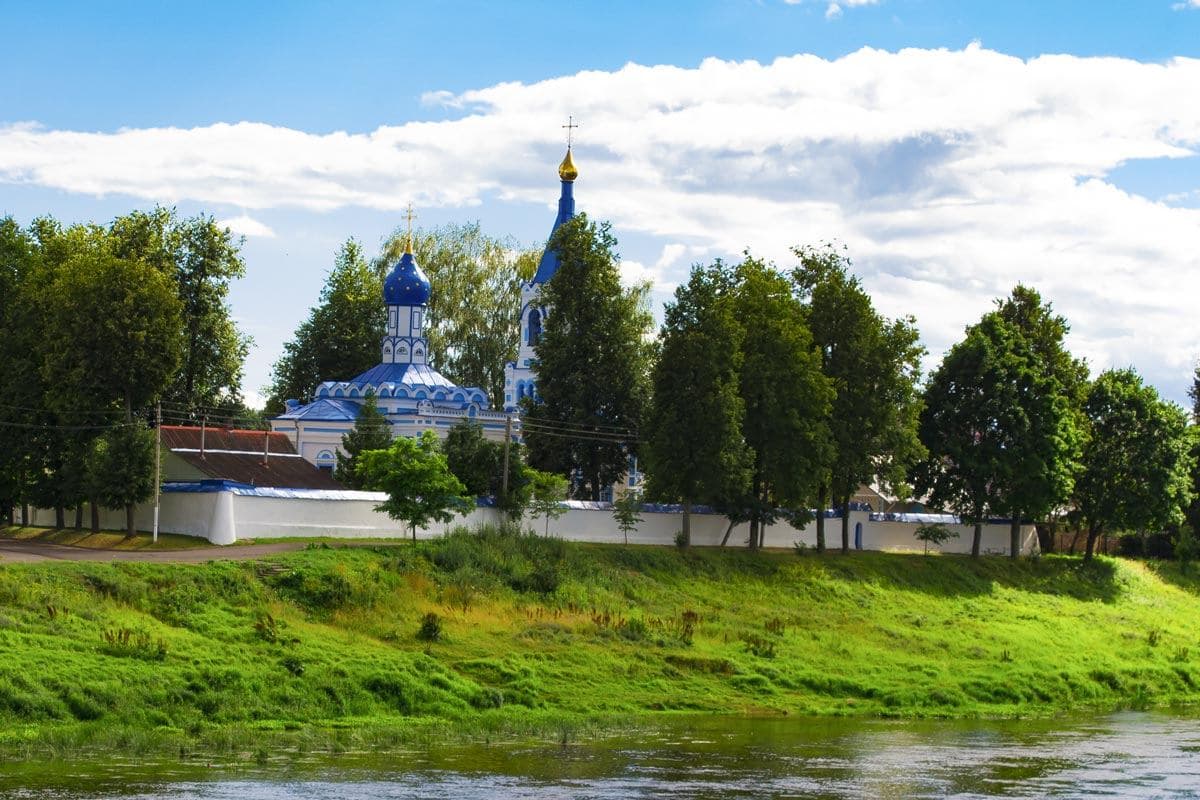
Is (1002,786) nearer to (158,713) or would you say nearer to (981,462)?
(158,713)

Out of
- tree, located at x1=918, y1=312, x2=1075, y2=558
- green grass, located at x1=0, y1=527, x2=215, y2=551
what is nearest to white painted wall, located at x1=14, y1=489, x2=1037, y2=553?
green grass, located at x1=0, y1=527, x2=215, y2=551

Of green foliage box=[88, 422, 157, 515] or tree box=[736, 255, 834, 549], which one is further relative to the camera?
tree box=[736, 255, 834, 549]

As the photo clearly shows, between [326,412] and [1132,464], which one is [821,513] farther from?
[326,412]

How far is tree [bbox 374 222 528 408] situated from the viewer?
89688 mm

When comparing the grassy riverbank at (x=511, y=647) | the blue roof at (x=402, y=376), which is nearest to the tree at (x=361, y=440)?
the blue roof at (x=402, y=376)

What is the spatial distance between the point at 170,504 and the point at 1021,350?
34.4 metres

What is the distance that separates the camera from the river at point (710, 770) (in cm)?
2703

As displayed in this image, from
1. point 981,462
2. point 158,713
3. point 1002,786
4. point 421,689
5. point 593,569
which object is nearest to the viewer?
point 1002,786

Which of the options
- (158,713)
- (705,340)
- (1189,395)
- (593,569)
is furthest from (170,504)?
(1189,395)

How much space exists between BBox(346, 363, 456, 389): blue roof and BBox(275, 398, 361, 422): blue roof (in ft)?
6.60

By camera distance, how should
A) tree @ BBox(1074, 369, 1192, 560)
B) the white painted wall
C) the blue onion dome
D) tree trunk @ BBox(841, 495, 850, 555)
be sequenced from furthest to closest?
the blue onion dome, tree @ BBox(1074, 369, 1192, 560), tree trunk @ BBox(841, 495, 850, 555), the white painted wall

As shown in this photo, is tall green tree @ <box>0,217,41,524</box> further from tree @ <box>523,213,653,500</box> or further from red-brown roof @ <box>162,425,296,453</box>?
tree @ <box>523,213,653,500</box>

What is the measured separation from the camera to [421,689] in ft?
119

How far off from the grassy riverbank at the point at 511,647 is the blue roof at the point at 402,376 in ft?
75.6
